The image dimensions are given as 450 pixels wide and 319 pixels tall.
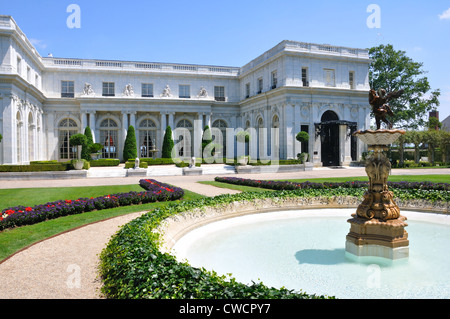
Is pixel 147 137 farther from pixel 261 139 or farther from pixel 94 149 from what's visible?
pixel 261 139

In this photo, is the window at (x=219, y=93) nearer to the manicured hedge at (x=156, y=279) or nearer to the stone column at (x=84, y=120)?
the stone column at (x=84, y=120)

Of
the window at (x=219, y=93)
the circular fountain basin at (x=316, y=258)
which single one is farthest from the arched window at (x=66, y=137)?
the circular fountain basin at (x=316, y=258)

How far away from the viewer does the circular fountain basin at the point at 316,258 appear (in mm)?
5641

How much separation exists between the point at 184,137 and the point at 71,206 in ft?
106

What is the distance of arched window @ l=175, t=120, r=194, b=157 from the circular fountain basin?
3355 cm

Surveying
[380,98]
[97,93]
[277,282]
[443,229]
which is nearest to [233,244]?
[277,282]

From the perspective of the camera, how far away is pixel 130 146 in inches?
1535

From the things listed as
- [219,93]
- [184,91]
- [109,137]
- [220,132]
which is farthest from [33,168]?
[219,93]

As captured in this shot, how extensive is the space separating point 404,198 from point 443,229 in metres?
2.24

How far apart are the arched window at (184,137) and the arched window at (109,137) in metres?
7.71

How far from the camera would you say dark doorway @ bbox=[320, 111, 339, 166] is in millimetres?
36625

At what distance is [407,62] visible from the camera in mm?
47156

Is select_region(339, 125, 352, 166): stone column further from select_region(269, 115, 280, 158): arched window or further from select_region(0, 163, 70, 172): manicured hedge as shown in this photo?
select_region(0, 163, 70, 172): manicured hedge
